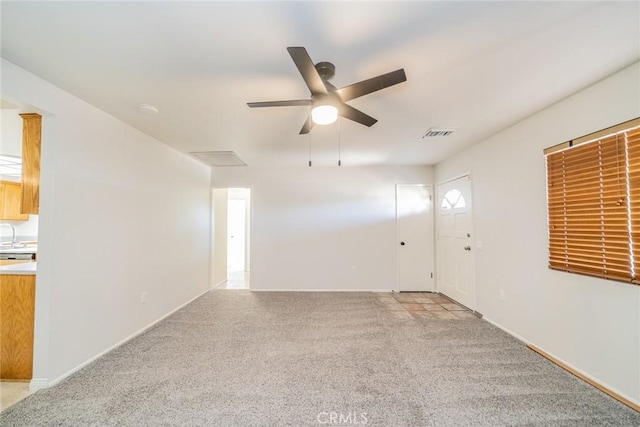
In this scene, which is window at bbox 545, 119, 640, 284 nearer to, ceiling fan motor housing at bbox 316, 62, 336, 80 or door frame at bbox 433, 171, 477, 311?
door frame at bbox 433, 171, 477, 311

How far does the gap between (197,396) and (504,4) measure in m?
3.17

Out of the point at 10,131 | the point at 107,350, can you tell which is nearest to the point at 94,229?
the point at 107,350

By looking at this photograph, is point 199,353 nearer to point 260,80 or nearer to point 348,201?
point 260,80

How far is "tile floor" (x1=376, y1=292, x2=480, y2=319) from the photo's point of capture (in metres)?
3.49

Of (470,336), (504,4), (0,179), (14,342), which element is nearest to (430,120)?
(504,4)

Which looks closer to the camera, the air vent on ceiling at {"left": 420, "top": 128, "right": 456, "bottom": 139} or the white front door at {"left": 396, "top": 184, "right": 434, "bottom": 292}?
the air vent on ceiling at {"left": 420, "top": 128, "right": 456, "bottom": 139}

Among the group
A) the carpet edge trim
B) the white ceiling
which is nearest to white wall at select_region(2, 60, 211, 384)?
the white ceiling

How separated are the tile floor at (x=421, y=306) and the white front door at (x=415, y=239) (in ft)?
0.78

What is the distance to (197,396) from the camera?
74.0 inches

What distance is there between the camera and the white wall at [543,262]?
1.82 m

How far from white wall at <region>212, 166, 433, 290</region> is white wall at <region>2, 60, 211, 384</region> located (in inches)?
59.6

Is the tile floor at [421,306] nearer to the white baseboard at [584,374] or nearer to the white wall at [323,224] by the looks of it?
the white wall at [323,224]

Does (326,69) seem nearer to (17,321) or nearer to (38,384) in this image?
(17,321)

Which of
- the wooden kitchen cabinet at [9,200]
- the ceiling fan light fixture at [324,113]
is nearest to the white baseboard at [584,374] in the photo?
the ceiling fan light fixture at [324,113]
